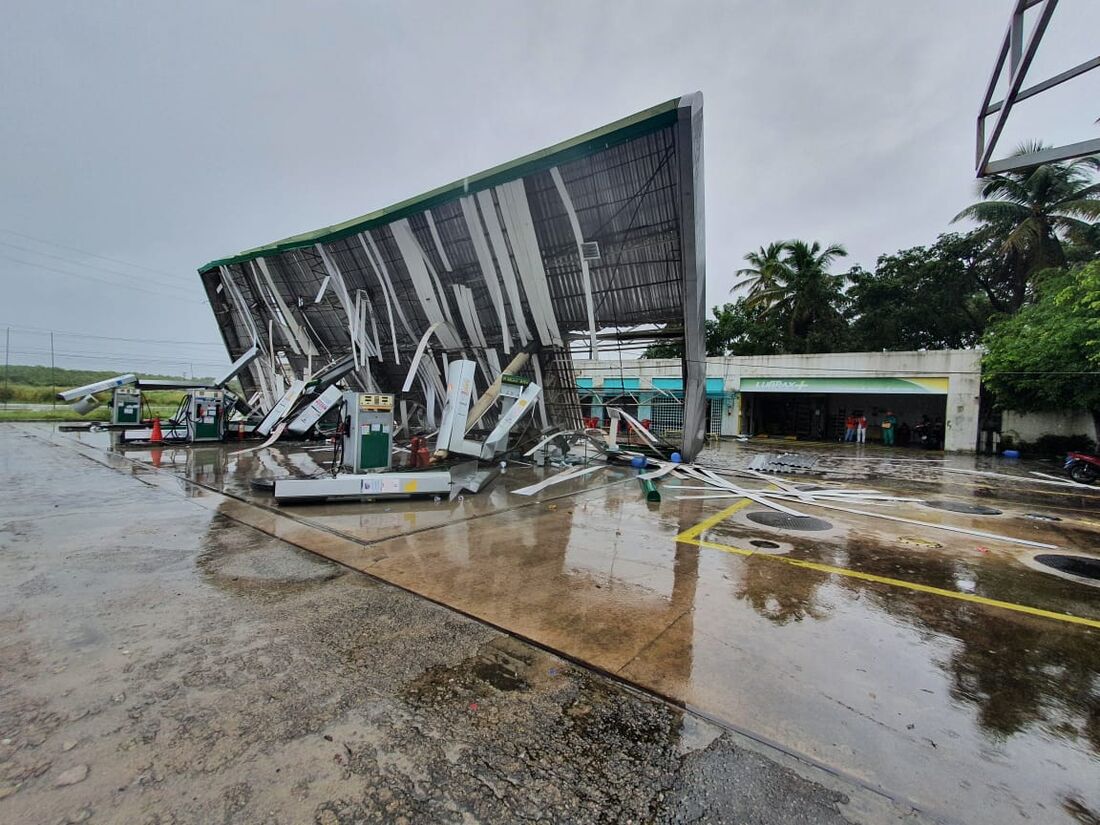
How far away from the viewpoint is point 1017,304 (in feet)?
71.0

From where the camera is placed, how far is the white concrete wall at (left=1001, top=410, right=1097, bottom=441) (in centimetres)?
1652

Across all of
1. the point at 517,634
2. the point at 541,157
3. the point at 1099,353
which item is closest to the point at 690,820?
the point at 517,634

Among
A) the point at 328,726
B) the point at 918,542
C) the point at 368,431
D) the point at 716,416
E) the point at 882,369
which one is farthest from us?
the point at 716,416

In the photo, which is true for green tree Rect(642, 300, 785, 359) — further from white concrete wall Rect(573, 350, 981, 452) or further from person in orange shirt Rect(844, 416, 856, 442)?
person in orange shirt Rect(844, 416, 856, 442)

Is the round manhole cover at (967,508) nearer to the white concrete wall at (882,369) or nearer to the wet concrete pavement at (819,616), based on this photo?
the wet concrete pavement at (819,616)

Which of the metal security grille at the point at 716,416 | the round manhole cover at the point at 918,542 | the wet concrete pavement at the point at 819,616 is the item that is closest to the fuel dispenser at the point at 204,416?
the wet concrete pavement at the point at 819,616

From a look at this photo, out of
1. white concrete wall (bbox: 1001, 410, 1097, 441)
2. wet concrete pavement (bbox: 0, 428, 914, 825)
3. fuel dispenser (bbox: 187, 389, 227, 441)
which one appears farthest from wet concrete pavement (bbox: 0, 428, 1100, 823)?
white concrete wall (bbox: 1001, 410, 1097, 441)

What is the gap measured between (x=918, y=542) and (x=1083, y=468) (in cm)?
1009

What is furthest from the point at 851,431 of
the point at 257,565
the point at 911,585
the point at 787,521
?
the point at 257,565

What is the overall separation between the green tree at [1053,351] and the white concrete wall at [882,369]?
1.75m

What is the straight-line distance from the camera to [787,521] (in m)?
7.00

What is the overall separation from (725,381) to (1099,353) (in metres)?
12.8

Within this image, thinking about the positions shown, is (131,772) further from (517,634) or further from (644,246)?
(644,246)

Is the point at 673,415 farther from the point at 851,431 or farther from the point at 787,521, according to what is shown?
the point at 787,521
